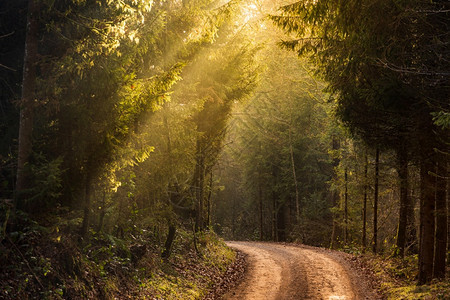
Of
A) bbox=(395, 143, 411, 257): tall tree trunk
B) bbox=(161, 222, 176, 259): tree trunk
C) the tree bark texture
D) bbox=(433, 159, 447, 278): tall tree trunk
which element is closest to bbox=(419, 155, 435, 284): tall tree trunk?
bbox=(433, 159, 447, 278): tall tree trunk

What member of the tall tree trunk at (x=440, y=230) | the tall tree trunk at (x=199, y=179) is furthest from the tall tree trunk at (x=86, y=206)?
the tall tree trunk at (x=440, y=230)

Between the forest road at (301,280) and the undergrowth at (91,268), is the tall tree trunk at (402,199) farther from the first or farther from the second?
the undergrowth at (91,268)

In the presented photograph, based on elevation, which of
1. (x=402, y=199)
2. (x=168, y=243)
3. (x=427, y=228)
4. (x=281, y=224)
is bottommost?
(x=281, y=224)

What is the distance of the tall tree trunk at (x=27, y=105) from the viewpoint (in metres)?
7.23

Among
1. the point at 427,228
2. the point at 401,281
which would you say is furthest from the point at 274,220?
the point at 427,228

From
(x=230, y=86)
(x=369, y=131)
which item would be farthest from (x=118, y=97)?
(x=230, y=86)

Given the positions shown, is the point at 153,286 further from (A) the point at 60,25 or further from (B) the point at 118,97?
(A) the point at 60,25

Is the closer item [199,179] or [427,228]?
[427,228]

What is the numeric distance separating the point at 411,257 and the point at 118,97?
1229 centimetres

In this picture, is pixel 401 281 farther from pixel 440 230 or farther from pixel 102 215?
pixel 102 215

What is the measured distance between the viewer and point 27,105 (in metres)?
7.47

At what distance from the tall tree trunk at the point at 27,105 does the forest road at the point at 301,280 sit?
7378 millimetres

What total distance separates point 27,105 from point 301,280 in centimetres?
1087

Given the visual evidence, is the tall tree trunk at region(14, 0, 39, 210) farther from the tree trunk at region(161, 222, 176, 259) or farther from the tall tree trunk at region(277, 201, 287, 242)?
the tall tree trunk at region(277, 201, 287, 242)
